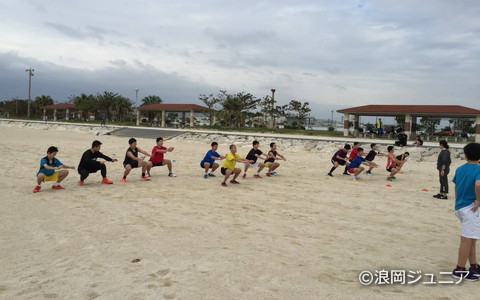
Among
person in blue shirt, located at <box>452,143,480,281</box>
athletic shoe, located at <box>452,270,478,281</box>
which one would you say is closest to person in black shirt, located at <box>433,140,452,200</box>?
person in blue shirt, located at <box>452,143,480,281</box>

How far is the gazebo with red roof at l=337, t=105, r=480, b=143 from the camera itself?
3017cm

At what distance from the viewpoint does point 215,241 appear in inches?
200

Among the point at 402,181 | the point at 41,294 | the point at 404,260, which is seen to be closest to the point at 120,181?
the point at 41,294

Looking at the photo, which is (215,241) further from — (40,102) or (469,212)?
(40,102)

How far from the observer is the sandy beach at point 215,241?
12.0 feet

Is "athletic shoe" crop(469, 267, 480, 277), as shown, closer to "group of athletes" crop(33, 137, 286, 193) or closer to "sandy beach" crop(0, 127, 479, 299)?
"sandy beach" crop(0, 127, 479, 299)

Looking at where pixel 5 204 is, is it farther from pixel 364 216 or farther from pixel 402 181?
pixel 402 181

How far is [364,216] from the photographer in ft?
22.8

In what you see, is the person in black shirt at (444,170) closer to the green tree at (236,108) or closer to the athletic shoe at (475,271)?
the athletic shoe at (475,271)

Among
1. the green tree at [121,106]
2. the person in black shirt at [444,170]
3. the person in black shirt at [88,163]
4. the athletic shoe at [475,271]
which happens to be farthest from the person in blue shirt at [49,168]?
the green tree at [121,106]

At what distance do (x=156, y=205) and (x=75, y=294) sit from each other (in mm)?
3764

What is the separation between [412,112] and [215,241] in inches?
1236

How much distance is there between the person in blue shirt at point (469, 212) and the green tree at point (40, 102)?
82318mm

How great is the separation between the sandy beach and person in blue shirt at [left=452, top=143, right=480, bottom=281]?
242mm
